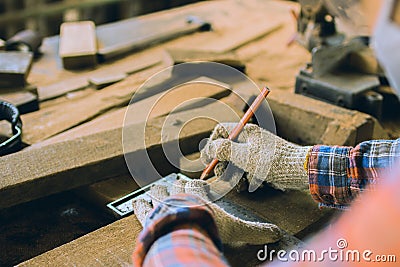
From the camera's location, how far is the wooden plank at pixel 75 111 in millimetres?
2307

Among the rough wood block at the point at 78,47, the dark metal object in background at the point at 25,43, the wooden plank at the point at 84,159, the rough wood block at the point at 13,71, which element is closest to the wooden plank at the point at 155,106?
the wooden plank at the point at 84,159

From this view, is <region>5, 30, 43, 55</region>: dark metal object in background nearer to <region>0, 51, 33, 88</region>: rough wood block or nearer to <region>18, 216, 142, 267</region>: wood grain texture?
<region>0, 51, 33, 88</region>: rough wood block

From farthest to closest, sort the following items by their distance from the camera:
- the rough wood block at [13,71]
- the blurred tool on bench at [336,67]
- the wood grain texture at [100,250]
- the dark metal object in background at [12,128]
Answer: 1. the rough wood block at [13,71]
2. the blurred tool on bench at [336,67]
3. the dark metal object in background at [12,128]
4. the wood grain texture at [100,250]

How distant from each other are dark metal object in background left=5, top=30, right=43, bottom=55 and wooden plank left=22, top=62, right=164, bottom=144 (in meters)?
0.70

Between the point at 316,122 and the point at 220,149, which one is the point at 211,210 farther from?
the point at 316,122

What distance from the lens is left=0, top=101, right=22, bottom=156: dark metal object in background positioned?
6.48 feet

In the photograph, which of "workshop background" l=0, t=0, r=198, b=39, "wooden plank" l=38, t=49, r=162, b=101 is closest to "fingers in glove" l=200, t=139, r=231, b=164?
"wooden plank" l=38, t=49, r=162, b=101

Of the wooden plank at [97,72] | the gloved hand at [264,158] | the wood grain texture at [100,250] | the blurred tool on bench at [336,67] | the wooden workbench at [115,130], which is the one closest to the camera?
the wood grain texture at [100,250]

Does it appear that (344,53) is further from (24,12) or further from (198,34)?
(24,12)

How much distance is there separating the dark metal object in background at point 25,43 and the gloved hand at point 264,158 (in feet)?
6.09

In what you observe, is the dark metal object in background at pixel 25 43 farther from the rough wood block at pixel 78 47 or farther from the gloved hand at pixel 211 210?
the gloved hand at pixel 211 210

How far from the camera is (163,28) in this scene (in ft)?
11.9

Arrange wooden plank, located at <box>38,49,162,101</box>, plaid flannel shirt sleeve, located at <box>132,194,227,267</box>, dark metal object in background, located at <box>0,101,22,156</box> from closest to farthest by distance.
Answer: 1. plaid flannel shirt sleeve, located at <box>132,194,227,267</box>
2. dark metal object in background, located at <box>0,101,22,156</box>
3. wooden plank, located at <box>38,49,162,101</box>

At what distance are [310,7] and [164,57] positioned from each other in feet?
3.01
